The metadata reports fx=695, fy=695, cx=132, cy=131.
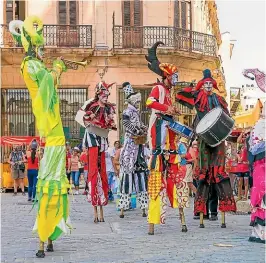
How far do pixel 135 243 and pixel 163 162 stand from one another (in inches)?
56.4

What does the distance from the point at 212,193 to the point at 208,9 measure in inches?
1303

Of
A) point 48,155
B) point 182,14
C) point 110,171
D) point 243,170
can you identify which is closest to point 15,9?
point 182,14

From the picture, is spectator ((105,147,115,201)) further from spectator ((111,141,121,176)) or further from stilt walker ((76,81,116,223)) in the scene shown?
stilt walker ((76,81,116,223))

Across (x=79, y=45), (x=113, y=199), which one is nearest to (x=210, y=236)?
(x=113, y=199)

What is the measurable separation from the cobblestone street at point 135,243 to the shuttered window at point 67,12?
1765 centimetres

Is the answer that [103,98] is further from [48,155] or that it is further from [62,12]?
[62,12]

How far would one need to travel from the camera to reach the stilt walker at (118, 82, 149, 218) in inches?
452

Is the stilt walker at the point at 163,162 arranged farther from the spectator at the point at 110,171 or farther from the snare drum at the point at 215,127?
the spectator at the point at 110,171

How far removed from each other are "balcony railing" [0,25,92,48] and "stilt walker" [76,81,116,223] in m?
16.6

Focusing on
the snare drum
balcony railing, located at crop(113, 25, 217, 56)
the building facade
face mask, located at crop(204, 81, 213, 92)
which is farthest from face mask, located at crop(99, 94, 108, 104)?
balcony railing, located at crop(113, 25, 217, 56)

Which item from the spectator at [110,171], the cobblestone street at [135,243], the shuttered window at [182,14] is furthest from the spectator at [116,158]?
the shuttered window at [182,14]

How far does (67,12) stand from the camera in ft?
90.9

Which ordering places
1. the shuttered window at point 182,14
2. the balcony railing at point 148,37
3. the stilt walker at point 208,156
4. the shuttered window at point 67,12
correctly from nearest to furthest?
the stilt walker at point 208,156, the balcony railing at point 148,37, the shuttered window at point 67,12, the shuttered window at point 182,14

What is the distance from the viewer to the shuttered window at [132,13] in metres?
27.8
